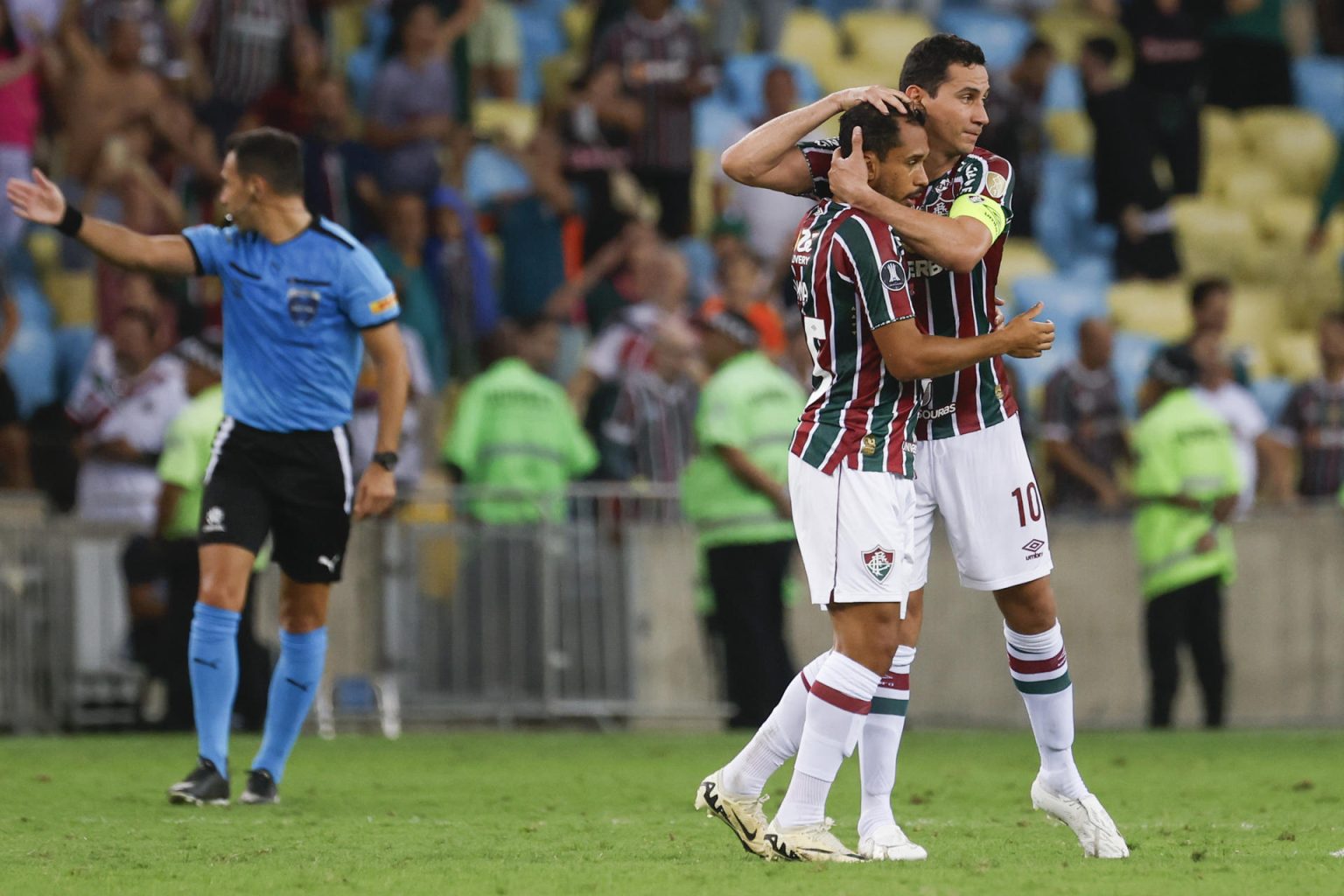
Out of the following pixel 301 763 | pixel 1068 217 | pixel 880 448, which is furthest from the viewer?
pixel 1068 217

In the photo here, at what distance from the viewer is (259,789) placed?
9156 millimetres

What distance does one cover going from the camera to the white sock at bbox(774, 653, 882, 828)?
22.0 feet

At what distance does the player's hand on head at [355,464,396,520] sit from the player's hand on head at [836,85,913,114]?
3.08 m

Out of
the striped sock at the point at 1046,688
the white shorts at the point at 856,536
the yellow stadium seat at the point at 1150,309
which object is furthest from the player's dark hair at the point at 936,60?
the yellow stadium seat at the point at 1150,309

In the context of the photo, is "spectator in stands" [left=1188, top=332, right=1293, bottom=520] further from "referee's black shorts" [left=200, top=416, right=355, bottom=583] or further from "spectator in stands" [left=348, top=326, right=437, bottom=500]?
"referee's black shorts" [left=200, top=416, right=355, bottom=583]

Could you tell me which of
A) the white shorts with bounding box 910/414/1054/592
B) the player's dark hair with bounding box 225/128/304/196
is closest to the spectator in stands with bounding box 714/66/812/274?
the player's dark hair with bounding box 225/128/304/196

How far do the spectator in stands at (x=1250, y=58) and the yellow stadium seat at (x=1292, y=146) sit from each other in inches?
6.6

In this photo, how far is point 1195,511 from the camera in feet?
49.1

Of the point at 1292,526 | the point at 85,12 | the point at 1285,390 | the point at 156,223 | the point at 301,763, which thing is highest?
the point at 85,12

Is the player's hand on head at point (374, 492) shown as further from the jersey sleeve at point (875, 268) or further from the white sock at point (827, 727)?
the jersey sleeve at point (875, 268)

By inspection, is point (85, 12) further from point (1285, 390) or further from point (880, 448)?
point (880, 448)

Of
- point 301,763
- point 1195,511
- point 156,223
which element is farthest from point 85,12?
point 1195,511

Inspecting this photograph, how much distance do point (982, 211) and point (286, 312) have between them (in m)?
3.49

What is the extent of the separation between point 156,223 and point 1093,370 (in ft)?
22.3
